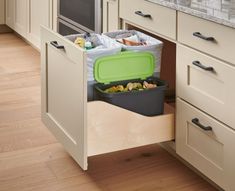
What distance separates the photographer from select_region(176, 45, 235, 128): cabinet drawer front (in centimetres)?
189

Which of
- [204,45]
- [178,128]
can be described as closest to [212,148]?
[178,128]

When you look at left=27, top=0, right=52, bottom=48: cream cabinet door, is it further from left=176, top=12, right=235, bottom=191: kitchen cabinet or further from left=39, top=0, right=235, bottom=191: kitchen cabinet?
left=176, top=12, right=235, bottom=191: kitchen cabinet

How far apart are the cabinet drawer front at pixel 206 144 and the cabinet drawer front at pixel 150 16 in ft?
1.07

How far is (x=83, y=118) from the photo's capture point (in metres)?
2.06

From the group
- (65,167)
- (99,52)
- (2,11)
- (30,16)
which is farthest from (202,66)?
(2,11)

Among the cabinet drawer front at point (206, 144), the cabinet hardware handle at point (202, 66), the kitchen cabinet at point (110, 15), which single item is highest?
the kitchen cabinet at point (110, 15)

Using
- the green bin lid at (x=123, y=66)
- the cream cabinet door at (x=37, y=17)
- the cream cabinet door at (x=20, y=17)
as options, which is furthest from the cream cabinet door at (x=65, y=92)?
the cream cabinet door at (x=20, y=17)

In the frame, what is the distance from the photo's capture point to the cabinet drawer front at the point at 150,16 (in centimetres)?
220

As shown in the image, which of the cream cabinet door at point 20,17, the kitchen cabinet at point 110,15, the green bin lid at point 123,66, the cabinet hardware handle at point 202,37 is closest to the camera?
the cabinet hardware handle at point 202,37

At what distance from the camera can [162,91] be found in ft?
7.36

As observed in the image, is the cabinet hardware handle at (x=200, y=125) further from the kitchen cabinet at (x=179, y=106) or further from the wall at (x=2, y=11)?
the wall at (x=2, y=11)

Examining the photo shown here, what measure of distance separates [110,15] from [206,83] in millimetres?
889

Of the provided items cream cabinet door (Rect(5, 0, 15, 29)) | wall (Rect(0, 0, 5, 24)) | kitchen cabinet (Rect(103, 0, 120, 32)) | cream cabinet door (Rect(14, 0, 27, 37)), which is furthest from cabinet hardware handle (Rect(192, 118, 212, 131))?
wall (Rect(0, 0, 5, 24))

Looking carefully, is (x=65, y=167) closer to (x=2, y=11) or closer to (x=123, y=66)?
(x=123, y=66)
